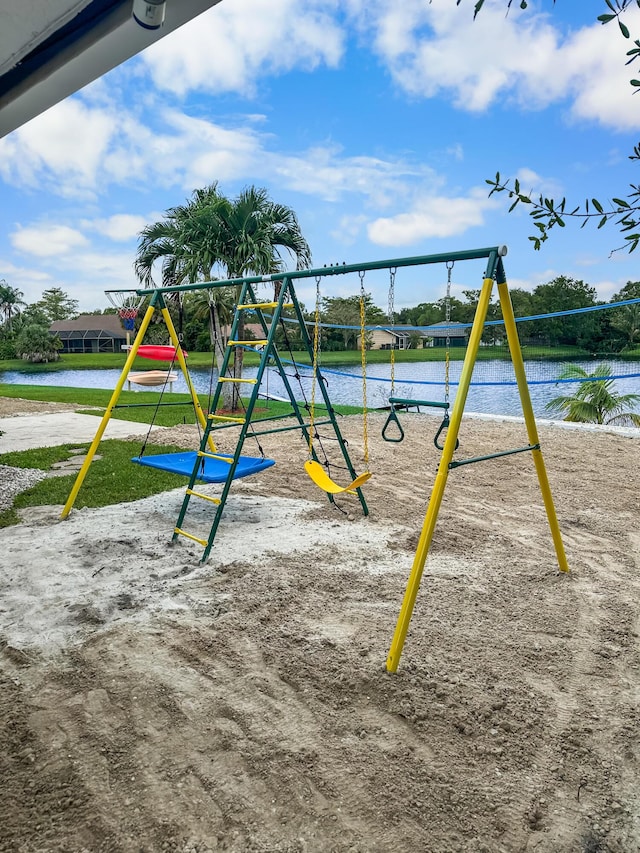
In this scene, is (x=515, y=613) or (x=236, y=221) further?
(x=236, y=221)

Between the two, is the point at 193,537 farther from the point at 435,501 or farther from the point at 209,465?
the point at 435,501

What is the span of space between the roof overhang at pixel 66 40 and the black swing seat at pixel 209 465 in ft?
6.70

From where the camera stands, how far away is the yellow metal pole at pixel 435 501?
219 cm

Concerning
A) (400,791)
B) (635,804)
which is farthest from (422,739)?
(635,804)

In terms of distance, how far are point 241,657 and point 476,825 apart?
1.06 m

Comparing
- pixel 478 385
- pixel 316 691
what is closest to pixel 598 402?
pixel 478 385

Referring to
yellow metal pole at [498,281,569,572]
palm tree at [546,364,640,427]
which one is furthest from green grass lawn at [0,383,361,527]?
palm tree at [546,364,640,427]

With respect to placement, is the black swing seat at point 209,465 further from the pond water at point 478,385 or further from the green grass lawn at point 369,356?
the pond water at point 478,385

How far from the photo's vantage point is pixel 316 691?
2084 millimetres

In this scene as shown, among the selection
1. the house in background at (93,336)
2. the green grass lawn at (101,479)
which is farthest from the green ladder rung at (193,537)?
the house in background at (93,336)

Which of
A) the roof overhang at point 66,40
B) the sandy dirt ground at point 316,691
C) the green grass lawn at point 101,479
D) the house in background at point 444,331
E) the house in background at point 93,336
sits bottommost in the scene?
the sandy dirt ground at point 316,691

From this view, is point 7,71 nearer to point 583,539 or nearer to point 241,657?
point 241,657

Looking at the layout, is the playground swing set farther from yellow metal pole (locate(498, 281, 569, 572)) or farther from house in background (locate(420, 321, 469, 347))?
house in background (locate(420, 321, 469, 347))

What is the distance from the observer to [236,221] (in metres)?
9.80
